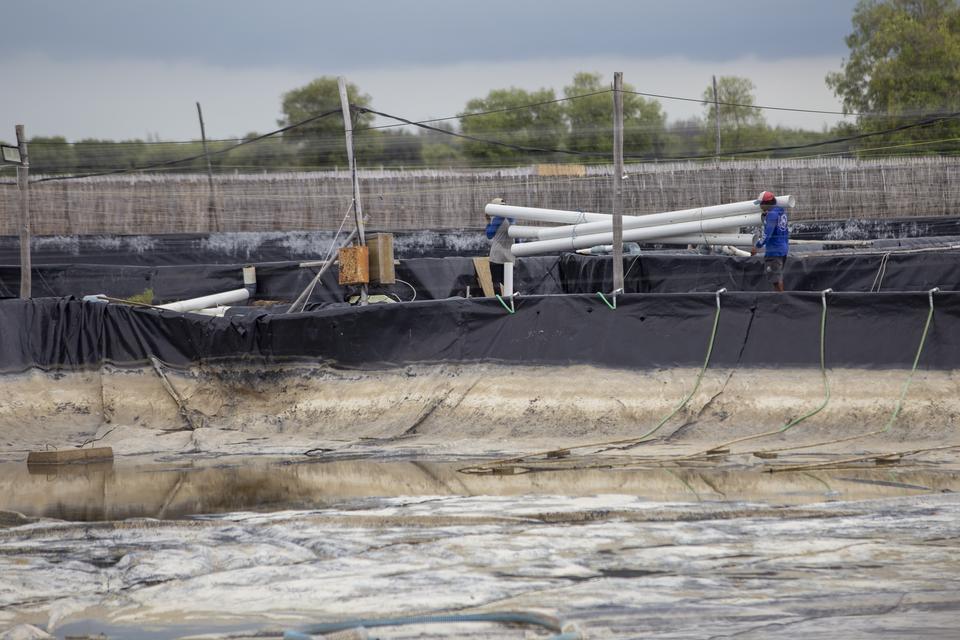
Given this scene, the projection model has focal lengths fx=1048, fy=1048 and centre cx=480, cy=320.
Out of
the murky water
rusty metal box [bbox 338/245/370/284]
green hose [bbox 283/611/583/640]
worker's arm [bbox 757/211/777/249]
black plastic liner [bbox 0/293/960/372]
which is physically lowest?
the murky water

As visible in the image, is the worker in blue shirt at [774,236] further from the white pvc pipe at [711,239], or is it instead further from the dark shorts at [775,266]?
the white pvc pipe at [711,239]

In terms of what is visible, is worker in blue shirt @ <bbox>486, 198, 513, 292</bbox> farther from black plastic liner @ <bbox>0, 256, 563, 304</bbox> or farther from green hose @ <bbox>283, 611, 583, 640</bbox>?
green hose @ <bbox>283, 611, 583, 640</bbox>

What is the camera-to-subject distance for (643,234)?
16016 mm

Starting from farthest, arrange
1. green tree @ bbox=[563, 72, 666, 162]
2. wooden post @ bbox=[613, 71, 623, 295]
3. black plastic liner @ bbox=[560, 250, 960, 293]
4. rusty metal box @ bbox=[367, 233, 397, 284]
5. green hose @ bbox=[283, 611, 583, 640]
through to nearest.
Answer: green tree @ bbox=[563, 72, 666, 162], black plastic liner @ bbox=[560, 250, 960, 293], rusty metal box @ bbox=[367, 233, 397, 284], wooden post @ bbox=[613, 71, 623, 295], green hose @ bbox=[283, 611, 583, 640]

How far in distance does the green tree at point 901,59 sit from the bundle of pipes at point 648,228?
67.0 feet

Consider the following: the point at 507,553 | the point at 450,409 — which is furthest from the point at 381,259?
the point at 507,553

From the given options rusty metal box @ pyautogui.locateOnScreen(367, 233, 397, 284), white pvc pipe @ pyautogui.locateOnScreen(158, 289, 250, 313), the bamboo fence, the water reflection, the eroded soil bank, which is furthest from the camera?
the bamboo fence

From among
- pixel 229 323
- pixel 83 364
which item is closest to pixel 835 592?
pixel 229 323

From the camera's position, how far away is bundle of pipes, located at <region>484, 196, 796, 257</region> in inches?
602

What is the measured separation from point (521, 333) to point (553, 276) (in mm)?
5113

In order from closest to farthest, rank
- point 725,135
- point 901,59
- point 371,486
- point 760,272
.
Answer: point 371,486 → point 760,272 → point 901,59 → point 725,135

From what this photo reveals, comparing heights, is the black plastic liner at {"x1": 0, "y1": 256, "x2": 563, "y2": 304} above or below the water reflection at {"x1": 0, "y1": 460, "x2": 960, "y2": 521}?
above

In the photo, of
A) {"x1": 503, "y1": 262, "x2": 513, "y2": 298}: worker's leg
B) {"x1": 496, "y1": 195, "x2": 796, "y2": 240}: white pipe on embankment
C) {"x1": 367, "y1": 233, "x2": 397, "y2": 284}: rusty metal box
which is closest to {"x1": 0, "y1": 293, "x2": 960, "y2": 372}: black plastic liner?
{"x1": 367, "y1": 233, "x2": 397, "y2": 284}: rusty metal box

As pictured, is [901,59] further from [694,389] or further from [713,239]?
[694,389]
